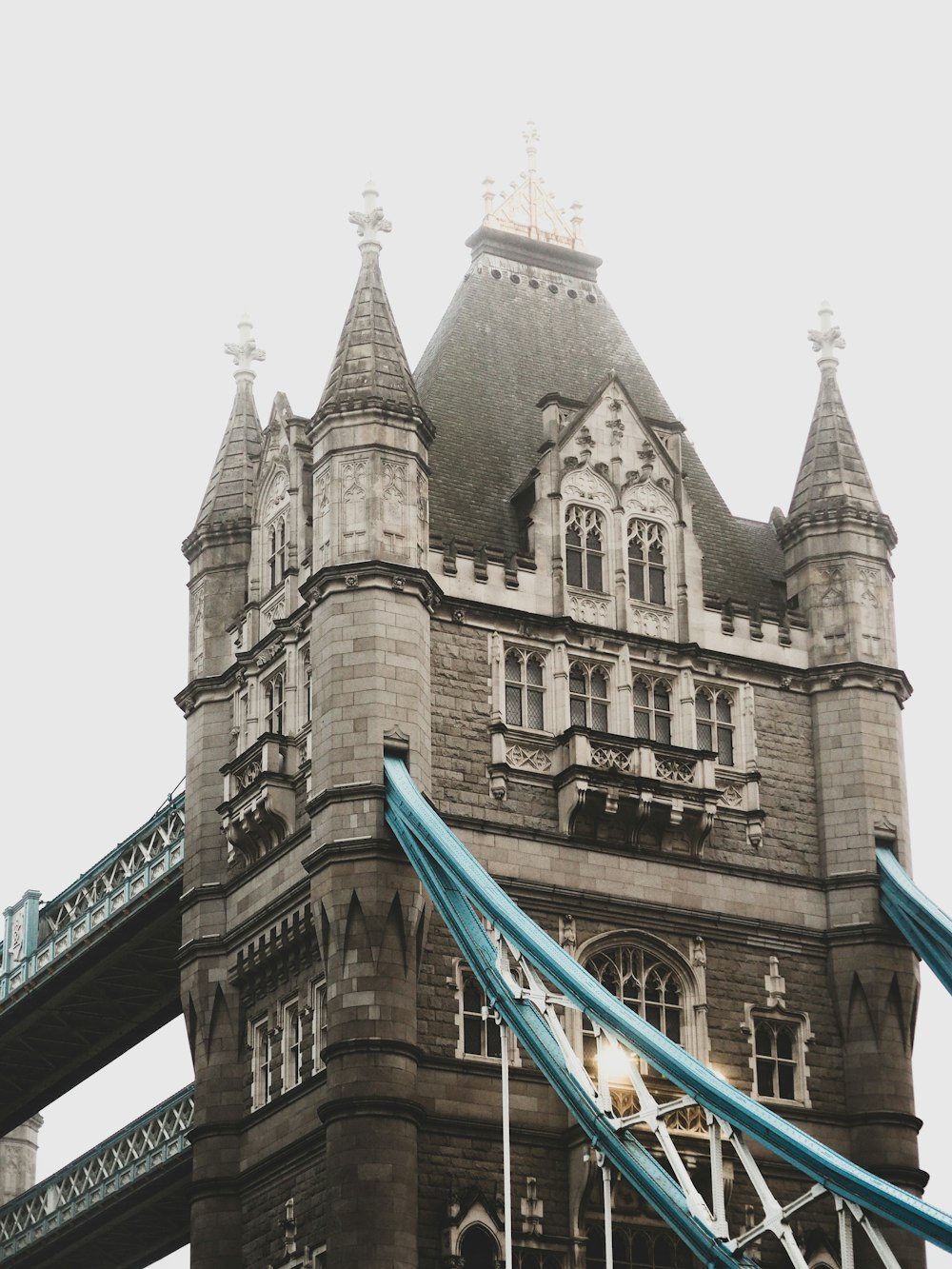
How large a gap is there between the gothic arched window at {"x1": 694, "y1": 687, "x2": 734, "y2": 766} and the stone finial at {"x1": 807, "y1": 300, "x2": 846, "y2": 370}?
8.88m

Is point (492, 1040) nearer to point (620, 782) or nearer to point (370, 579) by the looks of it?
point (620, 782)

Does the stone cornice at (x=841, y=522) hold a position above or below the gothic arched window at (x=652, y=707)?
above

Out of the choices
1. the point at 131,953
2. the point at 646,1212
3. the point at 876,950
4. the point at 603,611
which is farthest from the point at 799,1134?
the point at 131,953

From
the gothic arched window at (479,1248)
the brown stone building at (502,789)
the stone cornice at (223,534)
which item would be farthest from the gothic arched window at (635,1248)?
the stone cornice at (223,534)

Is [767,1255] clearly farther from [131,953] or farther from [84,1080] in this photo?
[84,1080]

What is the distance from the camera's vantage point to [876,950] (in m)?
56.3

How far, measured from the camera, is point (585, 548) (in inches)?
2301

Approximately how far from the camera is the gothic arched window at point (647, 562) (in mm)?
58688

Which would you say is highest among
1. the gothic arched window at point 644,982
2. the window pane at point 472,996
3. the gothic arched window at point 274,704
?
the gothic arched window at point 274,704

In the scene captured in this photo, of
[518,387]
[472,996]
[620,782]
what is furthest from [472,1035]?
[518,387]

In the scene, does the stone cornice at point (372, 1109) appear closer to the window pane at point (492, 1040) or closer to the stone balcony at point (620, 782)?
the window pane at point (492, 1040)

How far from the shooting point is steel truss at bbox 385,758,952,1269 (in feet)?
142

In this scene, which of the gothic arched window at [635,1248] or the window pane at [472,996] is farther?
the window pane at [472,996]

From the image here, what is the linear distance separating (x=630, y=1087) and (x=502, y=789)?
6.37 metres
